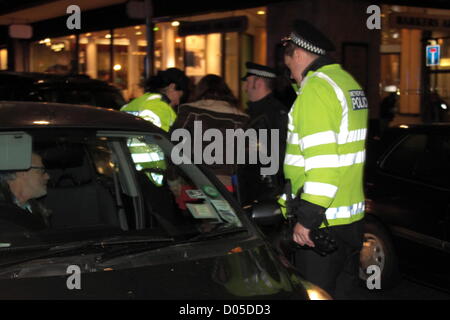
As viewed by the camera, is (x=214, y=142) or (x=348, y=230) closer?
(x=348, y=230)

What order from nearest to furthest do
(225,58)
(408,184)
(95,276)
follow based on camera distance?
(95,276)
(408,184)
(225,58)

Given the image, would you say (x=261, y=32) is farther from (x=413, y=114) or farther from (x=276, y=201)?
(x=276, y=201)

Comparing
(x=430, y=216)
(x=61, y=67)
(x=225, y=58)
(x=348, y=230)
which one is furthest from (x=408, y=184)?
(x=61, y=67)

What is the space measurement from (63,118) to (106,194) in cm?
77

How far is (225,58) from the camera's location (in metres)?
17.5

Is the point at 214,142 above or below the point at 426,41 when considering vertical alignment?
below

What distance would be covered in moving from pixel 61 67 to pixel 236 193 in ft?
63.8

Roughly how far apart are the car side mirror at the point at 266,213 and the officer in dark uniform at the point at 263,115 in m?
1.41

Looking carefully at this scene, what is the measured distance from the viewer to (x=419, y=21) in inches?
518

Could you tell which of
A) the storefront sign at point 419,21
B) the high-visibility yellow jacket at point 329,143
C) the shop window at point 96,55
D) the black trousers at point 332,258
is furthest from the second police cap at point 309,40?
the shop window at point 96,55
